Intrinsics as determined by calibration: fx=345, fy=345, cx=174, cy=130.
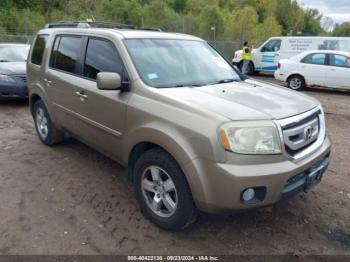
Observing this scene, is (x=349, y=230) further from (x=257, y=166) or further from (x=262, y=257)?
(x=257, y=166)

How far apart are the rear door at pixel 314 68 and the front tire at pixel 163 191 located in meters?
10.5

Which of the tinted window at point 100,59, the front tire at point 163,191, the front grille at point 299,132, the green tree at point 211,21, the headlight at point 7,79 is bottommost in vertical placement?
the front tire at point 163,191

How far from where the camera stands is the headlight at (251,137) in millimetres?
2688

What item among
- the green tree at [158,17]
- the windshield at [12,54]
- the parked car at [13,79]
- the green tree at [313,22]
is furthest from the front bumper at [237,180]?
the green tree at [313,22]

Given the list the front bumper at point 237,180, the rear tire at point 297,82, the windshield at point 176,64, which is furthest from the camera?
the rear tire at point 297,82

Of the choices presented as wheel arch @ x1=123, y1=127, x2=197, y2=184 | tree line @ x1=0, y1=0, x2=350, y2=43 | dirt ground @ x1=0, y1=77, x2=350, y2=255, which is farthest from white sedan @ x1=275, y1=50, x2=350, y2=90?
wheel arch @ x1=123, y1=127, x2=197, y2=184

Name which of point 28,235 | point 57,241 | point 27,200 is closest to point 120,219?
point 57,241

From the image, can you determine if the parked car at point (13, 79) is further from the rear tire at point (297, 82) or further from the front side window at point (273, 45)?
the front side window at point (273, 45)

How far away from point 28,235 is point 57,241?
1.00 ft

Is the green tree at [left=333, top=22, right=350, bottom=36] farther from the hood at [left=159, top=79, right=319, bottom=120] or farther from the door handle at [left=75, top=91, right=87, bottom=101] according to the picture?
the door handle at [left=75, top=91, right=87, bottom=101]

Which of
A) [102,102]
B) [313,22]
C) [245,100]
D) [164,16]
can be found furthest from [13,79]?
[313,22]

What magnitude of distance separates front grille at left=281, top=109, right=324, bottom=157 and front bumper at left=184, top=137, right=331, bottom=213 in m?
0.13

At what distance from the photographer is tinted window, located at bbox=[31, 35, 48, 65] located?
5.27m

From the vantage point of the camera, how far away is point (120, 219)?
350 cm
